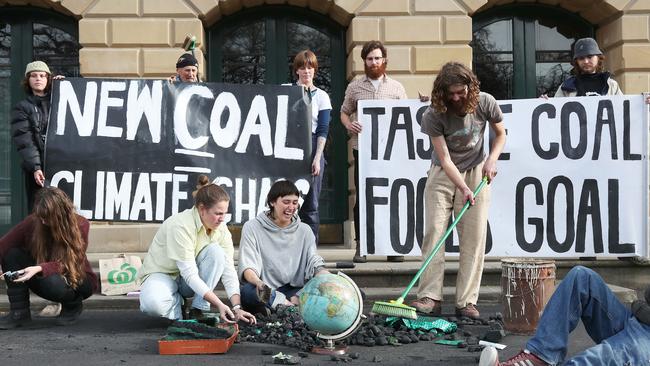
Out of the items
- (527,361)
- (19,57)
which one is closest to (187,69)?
(19,57)

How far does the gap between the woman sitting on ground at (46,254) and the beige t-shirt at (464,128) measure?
8.77ft

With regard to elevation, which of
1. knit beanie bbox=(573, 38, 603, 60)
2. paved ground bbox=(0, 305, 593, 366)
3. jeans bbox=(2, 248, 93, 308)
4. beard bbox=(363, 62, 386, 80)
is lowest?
paved ground bbox=(0, 305, 593, 366)

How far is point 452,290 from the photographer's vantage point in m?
7.07

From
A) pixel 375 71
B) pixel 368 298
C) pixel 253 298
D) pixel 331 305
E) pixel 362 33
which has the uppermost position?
pixel 362 33

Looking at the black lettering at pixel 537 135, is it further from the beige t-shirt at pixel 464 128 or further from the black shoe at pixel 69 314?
the black shoe at pixel 69 314

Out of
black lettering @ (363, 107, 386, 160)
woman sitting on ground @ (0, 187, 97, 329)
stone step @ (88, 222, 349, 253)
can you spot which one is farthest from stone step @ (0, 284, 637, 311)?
stone step @ (88, 222, 349, 253)

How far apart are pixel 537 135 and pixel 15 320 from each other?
4.74 meters

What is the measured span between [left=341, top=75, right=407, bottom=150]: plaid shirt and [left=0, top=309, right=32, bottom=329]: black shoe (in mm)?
3300

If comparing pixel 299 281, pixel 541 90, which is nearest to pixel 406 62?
pixel 541 90

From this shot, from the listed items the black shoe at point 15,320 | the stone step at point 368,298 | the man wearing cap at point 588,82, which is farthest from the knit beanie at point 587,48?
the black shoe at point 15,320

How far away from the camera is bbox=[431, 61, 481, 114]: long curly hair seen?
5.51 meters

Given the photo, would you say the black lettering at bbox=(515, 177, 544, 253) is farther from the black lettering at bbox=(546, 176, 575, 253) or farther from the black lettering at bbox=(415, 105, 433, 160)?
the black lettering at bbox=(415, 105, 433, 160)

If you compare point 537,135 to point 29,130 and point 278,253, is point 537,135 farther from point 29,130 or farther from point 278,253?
point 29,130

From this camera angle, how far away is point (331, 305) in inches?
180
